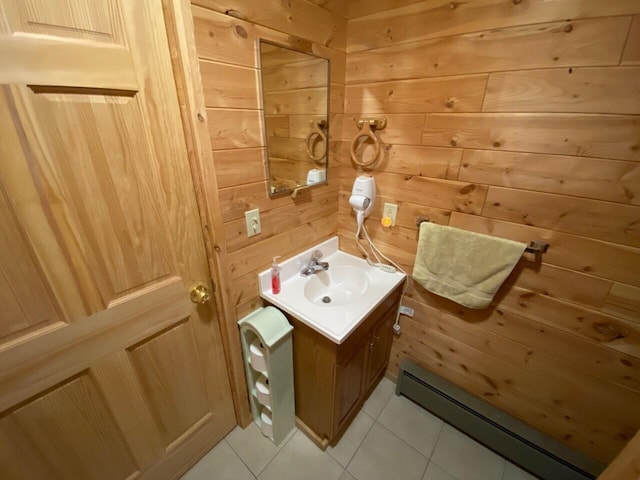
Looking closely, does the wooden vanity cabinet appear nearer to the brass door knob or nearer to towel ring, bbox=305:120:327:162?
the brass door knob

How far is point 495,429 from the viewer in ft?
4.27

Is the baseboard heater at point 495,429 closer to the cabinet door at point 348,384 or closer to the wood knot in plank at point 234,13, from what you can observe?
the cabinet door at point 348,384

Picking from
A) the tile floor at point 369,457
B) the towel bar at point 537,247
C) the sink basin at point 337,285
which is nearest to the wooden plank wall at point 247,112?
the sink basin at point 337,285

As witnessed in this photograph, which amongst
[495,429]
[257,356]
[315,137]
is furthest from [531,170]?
[257,356]

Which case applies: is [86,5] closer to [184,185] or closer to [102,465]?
[184,185]

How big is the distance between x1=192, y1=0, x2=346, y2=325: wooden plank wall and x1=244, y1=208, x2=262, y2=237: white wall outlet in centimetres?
2

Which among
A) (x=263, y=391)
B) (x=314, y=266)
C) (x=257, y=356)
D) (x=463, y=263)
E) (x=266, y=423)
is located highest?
(x=463, y=263)

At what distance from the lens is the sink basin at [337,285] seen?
1.41 metres

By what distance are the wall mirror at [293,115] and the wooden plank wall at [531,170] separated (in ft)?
0.66

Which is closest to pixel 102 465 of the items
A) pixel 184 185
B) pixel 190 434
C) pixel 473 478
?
pixel 190 434

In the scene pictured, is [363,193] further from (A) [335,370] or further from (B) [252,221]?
(A) [335,370]

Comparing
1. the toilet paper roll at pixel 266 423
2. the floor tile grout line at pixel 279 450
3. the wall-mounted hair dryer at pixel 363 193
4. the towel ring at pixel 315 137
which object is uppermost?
the towel ring at pixel 315 137

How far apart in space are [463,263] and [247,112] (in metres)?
1.09

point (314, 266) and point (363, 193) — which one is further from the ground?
point (363, 193)
